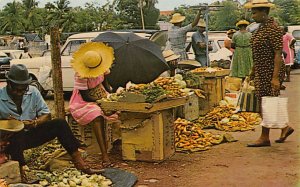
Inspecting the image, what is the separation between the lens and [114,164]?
659cm

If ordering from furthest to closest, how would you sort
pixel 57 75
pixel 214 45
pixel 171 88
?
pixel 214 45 < pixel 171 88 < pixel 57 75

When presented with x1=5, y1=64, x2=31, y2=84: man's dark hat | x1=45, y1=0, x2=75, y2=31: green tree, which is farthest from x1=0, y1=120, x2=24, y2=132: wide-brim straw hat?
x1=45, y1=0, x2=75, y2=31: green tree

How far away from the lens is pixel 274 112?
6969 mm

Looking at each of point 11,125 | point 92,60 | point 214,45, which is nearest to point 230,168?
point 92,60

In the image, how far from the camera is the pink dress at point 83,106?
6.57 m

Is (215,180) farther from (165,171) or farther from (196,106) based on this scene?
(196,106)

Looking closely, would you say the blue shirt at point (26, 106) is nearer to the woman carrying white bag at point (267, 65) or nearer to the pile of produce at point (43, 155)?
the pile of produce at point (43, 155)

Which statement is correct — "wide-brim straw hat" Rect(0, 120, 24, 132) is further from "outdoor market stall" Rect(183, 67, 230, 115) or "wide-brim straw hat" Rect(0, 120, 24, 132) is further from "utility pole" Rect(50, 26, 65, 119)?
"outdoor market stall" Rect(183, 67, 230, 115)

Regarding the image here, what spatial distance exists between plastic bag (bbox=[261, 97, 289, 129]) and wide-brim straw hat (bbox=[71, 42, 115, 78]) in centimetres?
A: 221

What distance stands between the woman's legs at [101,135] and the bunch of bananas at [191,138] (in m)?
1.25

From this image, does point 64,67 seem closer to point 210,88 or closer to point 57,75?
point 210,88

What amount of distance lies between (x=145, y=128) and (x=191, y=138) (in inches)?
51.8

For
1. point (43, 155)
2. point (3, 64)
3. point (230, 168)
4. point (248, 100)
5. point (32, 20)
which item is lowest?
point (3, 64)

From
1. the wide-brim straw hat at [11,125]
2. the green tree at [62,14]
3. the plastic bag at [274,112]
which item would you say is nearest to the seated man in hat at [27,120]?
the wide-brim straw hat at [11,125]
